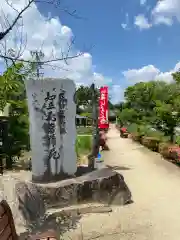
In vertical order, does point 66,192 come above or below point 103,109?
below

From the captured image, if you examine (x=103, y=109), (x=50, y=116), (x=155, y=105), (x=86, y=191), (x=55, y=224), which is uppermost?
(x=155, y=105)

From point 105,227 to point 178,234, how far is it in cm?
141

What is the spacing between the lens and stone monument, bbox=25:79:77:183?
7988 millimetres

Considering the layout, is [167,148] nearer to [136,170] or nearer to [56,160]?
[136,170]

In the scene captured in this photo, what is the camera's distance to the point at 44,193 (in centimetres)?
742

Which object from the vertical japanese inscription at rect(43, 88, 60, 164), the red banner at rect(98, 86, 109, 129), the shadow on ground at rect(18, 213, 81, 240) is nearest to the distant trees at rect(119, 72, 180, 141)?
the red banner at rect(98, 86, 109, 129)

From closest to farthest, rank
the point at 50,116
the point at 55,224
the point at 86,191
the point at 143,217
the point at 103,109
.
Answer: the point at 55,224 < the point at 143,217 < the point at 86,191 < the point at 50,116 < the point at 103,109

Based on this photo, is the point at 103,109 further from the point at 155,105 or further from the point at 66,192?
the point at 66,192

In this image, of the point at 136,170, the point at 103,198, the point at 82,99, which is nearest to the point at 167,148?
the point at 136,170

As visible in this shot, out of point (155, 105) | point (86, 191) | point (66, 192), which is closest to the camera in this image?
point (66, 192)

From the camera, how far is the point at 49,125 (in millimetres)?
8008

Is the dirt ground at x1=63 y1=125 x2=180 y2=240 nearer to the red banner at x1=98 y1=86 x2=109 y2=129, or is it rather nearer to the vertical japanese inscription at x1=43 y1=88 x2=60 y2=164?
the vertical japanese inscription at x1=43 y1=88 x2=60 y2=164

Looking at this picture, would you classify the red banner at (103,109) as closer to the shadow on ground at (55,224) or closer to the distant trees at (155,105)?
the distant trees at (155,105)

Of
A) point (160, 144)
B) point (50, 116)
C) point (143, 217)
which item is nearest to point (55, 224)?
point (143, 217)
